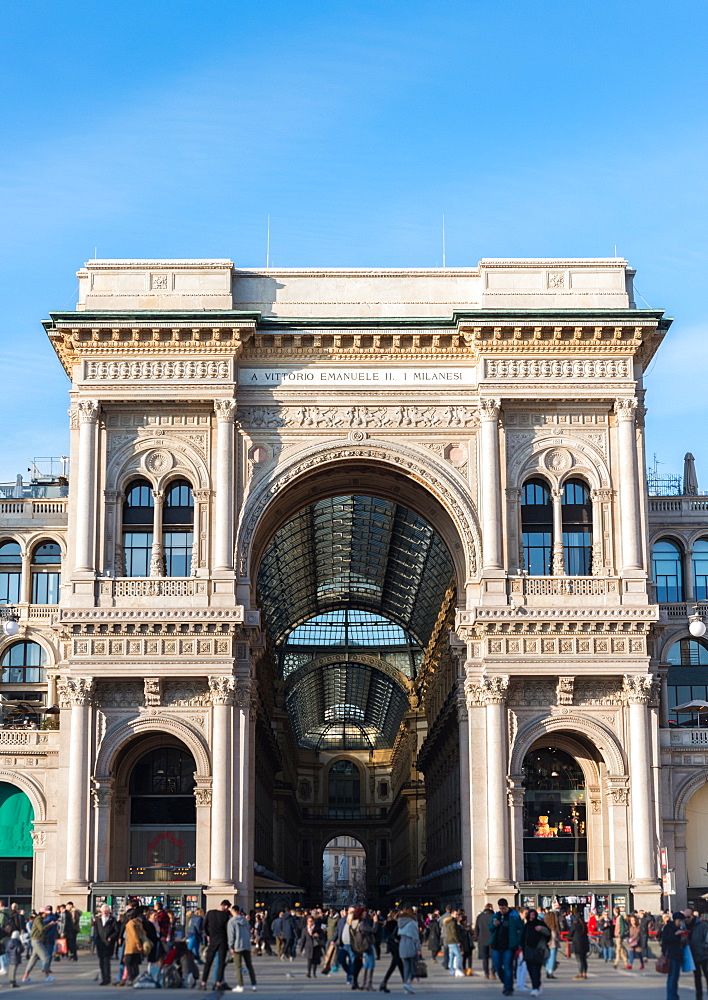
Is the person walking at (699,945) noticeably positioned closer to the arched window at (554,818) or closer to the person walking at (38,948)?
Answer: the person walking at (38,948)

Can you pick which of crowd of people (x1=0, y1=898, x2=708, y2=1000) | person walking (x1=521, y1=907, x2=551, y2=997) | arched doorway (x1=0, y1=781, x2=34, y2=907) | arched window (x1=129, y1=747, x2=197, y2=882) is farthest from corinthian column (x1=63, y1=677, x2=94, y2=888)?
person walking (x1=521, y1=907, x2=551, y2=997)

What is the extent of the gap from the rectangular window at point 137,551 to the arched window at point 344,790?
117778mm

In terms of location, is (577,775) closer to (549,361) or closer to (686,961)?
(549,361)

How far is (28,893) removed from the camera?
65.6m

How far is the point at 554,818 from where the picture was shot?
62.5 metres

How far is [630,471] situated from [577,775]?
12951mm

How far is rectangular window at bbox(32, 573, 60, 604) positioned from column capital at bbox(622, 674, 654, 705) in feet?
105

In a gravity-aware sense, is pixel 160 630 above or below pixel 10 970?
above

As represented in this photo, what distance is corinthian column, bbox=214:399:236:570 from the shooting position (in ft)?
200

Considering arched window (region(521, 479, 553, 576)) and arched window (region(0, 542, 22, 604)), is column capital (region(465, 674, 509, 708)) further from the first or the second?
arched window (region(0, 542, 22, 604))

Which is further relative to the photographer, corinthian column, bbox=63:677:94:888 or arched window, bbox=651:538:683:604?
arched window, bbox=651:538:683:604

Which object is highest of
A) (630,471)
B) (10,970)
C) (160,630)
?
(630,471)

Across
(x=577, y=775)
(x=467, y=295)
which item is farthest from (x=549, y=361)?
(x=577, y=775)

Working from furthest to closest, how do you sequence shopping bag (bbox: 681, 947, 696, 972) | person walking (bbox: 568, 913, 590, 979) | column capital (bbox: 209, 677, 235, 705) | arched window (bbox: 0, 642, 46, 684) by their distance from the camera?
arched window (bbox: 0, 642, 46, 684) < column capital (bbox: 209, 677, 235, 705) < person walking (bbox: 568, 913, 590, 979) < shopping bag (bbox: 681, 947, 696, 972)
